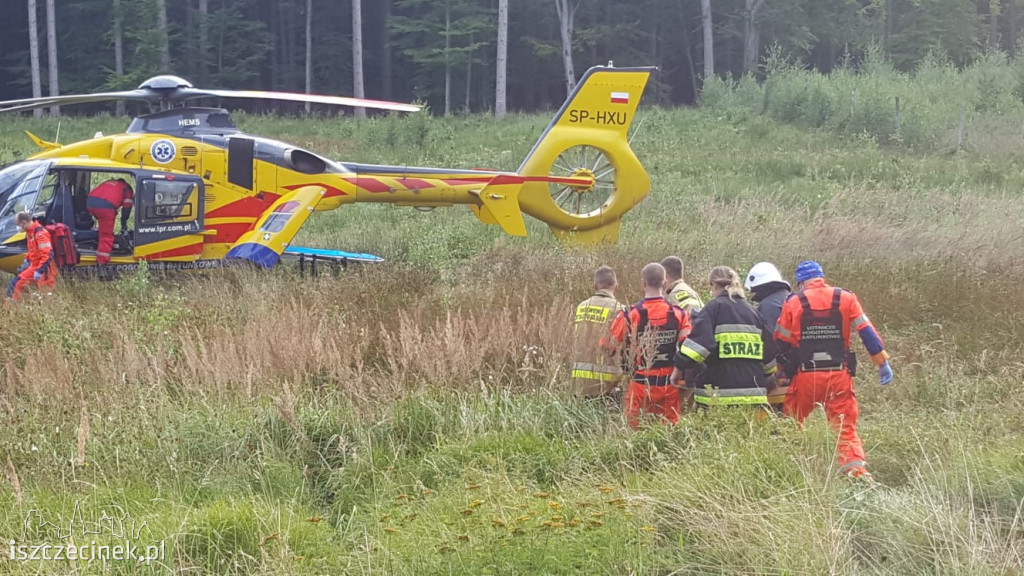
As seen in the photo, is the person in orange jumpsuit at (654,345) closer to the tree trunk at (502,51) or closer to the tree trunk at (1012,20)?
the tree trunk at (502,51)

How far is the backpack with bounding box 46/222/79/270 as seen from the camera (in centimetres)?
1059

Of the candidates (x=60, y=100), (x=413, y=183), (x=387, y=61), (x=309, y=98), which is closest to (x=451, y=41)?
(x=387, y=61)

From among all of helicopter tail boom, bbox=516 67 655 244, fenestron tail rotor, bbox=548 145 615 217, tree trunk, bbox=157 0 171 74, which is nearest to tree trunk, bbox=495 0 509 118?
tree trunk, bbox=157 0 171 74

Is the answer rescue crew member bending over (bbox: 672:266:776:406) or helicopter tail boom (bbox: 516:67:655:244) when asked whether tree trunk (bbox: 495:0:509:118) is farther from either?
rescue crew member bending over (bbox: 672:266:776:406)

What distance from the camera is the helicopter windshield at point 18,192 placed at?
1074cm

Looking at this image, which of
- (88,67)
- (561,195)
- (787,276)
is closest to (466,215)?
(561,195)

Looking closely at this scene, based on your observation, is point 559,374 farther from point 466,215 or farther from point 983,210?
point 983,210

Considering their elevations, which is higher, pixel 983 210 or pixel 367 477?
pixel 983 210

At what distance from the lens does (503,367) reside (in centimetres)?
780

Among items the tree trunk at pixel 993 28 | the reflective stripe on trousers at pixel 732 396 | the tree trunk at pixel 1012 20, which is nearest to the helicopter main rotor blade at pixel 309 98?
the reflective stripe on trousers at pixel 732 396

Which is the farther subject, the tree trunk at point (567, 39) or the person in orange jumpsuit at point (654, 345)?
the tree trunk at point (567, 39)

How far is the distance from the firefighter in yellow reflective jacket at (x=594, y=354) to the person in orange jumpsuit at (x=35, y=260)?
6350mm

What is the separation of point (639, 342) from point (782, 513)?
199 cm

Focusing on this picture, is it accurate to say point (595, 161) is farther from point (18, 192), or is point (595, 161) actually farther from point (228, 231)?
point (18, 192)
